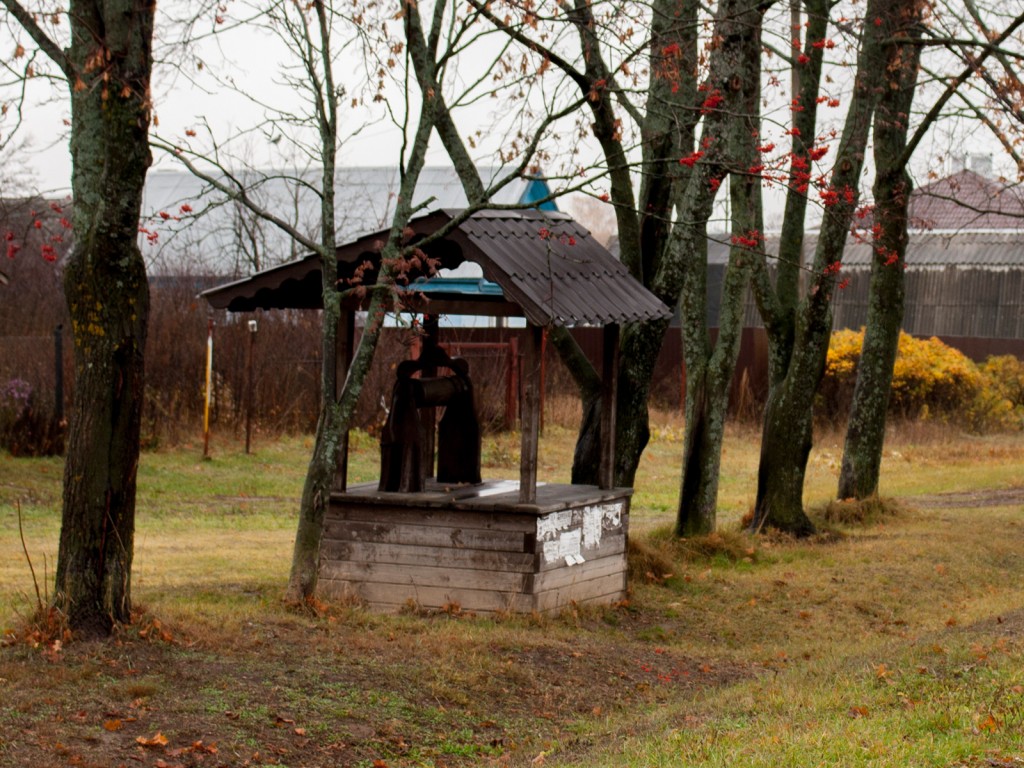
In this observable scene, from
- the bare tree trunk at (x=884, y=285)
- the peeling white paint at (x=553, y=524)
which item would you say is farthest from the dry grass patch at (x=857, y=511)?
the peeling white paint at (x=553, y=524)

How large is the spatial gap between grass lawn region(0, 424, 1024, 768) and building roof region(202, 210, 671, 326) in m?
2.22

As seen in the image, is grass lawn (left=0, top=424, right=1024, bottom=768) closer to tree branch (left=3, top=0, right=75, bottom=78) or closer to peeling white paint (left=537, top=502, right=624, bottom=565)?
peeling white paint (left=537, top=502, right=624, bottom=565)

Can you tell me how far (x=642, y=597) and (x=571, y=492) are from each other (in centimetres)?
143

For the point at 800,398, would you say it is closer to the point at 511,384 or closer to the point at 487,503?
the point at 487,503

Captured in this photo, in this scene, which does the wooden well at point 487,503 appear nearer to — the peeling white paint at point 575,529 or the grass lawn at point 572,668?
the peeling white paint at point 575,529

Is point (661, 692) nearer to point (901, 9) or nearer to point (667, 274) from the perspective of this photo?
point (667, 274)

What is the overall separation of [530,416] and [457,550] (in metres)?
1.08

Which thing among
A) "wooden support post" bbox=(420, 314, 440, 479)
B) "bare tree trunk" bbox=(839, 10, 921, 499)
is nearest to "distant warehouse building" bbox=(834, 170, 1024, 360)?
"bare tree trunk" bbox=(839, 10, 921, 499)

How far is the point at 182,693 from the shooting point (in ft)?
22.5

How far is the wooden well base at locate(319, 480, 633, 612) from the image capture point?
Result: 9703 millimetres

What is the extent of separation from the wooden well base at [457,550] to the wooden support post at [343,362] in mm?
153

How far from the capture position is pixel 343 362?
34.4ft

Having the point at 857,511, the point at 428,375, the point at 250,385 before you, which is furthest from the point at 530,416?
the point at 250,385

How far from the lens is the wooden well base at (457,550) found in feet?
31.8
